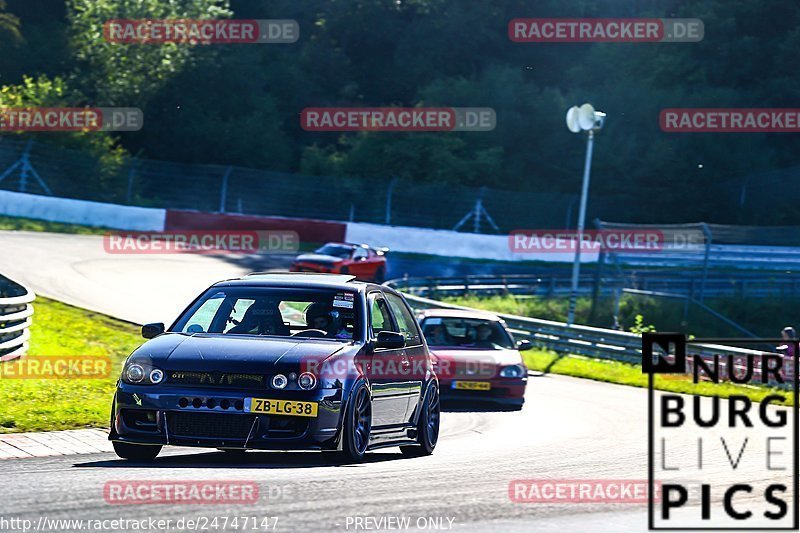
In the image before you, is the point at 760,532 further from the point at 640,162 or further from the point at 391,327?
the point at 640,162

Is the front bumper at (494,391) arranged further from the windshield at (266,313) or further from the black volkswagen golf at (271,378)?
the windshield at (266,313)

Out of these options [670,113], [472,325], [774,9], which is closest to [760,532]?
[472,325]

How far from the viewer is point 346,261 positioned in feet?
115

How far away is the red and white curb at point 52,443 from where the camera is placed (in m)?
9.70

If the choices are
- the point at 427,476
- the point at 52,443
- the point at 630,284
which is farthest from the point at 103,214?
the point at 427,476

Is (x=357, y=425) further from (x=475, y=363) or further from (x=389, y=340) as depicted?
(x=475, y=363)

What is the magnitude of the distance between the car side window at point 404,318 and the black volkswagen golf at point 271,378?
47 cm

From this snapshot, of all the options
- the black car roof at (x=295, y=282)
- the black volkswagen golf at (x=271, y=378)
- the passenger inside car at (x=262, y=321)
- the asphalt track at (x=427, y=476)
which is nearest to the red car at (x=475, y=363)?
the asphalt track at (x=427, y=476)

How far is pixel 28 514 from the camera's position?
6.63 metres
